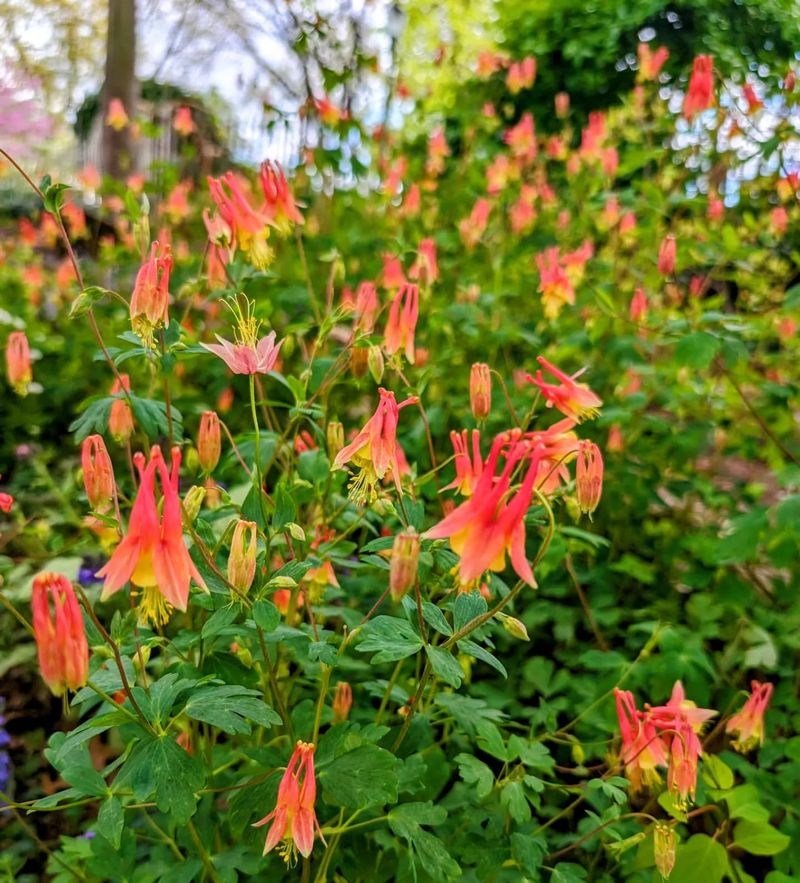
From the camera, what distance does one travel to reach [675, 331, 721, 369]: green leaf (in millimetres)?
1656

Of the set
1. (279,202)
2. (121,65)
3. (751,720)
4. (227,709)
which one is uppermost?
(121,65)

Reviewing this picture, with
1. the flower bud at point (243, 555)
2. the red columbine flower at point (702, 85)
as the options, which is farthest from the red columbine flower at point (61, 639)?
the red columbine flower at point (702, 85)

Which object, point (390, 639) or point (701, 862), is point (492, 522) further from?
point (701, 862)

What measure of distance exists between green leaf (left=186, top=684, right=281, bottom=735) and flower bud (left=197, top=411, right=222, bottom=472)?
1.12ft

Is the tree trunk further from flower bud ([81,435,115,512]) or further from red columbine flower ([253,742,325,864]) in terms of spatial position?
red columbine flower ([253,742,325,864])

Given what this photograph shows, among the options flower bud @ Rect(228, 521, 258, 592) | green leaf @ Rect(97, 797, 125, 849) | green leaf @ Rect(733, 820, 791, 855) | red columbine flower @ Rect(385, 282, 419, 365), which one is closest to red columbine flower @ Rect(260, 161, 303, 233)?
red columbine flower @ Rect(385, 282, 419, 365)

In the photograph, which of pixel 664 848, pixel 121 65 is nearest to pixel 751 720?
pixel 664 848

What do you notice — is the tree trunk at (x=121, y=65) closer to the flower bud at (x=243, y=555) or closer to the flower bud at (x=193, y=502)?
the flower bud at (x=193, y=502)

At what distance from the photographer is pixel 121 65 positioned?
13.9 feet

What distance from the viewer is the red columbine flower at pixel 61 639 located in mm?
682

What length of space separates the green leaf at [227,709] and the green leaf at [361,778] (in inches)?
4.4

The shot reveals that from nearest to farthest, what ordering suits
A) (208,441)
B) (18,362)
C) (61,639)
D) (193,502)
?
(61,639) → (193,502) → (208,441) → (18,362)

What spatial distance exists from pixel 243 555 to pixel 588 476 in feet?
1.44

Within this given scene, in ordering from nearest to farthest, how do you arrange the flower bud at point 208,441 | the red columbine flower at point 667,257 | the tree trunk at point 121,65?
the flower bud at point 208,441 → the red columbine flower at point 667,257 → the tree trunk at point 121,65
